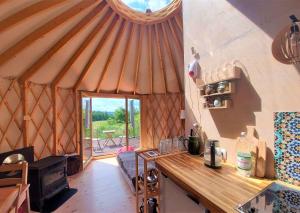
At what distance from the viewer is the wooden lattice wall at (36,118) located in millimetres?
2793

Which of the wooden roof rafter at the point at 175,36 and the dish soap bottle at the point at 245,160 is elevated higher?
the wooden roof rafter at the point at 175,36

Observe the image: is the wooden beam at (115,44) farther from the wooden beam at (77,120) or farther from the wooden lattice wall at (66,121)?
the wooden lattice wall at (66,121)

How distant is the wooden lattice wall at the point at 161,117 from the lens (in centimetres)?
521

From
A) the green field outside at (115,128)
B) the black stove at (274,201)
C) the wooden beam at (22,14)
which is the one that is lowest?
the green field outside at (115,128)

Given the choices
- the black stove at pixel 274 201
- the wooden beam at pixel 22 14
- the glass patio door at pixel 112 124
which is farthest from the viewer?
the glass patio door at pixel 112 124

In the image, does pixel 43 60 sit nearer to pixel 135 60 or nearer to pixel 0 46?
pixel 0 46

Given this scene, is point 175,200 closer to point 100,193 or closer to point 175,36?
point 100,193

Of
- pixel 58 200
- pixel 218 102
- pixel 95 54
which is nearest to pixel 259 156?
pixel 218 102

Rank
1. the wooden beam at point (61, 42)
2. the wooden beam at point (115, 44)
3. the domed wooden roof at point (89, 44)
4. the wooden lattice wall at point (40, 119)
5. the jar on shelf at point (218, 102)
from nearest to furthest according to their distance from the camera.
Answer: the jar on shelf at point (218, 102)
the domed wooden roof at point (89, 44)
the wooden beam at point (61, 42)
the wooden beam at point (115, 44)
the wooden lattice wall at point (40, 119)

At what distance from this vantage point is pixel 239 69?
3.86ft

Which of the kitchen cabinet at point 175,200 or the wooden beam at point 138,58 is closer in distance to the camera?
the kitchen cabinet at point 175,200

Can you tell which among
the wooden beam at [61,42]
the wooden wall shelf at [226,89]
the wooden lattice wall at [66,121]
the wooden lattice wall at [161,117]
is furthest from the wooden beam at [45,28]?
the wooden lattice wall at [161,117]

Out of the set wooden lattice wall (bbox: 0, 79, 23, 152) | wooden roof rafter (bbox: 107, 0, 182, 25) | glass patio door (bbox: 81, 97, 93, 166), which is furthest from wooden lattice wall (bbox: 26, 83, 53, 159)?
wooden roof rafter (bbox: 107, 0, 182, 25)

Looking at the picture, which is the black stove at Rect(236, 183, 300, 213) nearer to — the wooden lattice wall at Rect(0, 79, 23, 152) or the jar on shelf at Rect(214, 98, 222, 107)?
the jar on shelf at Rect(214, 98, 222, 107)
